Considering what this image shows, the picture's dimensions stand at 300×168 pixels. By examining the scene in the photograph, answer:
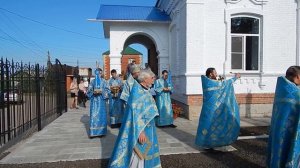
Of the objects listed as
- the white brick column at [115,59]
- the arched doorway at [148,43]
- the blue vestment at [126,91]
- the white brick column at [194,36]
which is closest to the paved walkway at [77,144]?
the blue vestment at [126,91]

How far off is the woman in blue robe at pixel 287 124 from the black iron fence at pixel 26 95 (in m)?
5.29

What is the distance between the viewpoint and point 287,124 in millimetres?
4090

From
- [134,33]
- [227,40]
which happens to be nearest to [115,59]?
[134,33]

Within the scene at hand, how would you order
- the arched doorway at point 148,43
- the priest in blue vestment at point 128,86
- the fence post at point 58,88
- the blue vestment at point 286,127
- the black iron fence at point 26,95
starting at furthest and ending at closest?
the arched doorway at point 148,43
the fence post at point 58,88
the black iron fence at point 26,95
the priest in blue vestment at point 128,86
the blue vestment at point 286,127

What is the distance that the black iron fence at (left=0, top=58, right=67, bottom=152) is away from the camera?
6.84 metres

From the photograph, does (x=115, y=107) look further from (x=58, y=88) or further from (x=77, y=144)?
(x=58, y=88)

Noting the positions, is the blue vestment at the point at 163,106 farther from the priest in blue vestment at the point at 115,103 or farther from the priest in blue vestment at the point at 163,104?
the priest in blue vestment at the point at 115,103

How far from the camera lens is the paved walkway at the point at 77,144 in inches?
243

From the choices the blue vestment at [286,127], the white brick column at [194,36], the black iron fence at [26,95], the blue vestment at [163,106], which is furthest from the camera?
the white brick column at [194,36]

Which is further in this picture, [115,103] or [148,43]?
[148,43]

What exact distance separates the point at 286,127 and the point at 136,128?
2.07 metres

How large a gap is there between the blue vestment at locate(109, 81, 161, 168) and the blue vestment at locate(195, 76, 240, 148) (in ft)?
7.95

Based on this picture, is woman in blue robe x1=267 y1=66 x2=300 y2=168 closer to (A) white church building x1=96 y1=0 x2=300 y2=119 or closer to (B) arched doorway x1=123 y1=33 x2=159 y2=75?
(A) white church building x1=96 y1=0 x2=300 y2=119

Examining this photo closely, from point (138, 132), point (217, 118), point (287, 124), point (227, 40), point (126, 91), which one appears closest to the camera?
point (138, 132)
